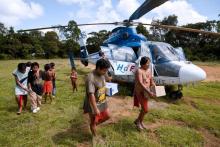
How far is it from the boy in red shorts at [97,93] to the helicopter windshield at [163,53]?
4.83 metres

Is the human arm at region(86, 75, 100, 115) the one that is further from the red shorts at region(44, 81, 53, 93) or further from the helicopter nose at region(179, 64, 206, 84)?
the helicopter nose at region(179, 64, 206, 84)

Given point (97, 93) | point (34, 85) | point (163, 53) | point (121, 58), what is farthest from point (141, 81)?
point (121, 58)

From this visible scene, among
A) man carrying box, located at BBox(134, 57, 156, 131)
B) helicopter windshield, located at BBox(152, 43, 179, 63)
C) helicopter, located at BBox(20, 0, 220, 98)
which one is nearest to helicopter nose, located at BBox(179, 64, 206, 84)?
helicopter, located at BBox(20, 0, 220, 98)

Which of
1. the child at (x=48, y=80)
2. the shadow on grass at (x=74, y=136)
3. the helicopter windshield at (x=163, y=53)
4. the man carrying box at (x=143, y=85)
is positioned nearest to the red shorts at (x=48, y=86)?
the child at (x=48, y=80)

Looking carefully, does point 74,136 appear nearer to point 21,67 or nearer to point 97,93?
point 97,93

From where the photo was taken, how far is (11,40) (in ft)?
183

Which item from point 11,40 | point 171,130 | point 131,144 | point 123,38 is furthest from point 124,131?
point 11,40

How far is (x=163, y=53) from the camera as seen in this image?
9.78 metres

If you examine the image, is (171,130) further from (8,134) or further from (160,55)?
(160,55)

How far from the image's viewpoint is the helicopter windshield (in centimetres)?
965

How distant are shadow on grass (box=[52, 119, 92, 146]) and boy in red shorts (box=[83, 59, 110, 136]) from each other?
388mm

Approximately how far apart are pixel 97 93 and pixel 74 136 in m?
1.19

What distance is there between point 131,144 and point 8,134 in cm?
250

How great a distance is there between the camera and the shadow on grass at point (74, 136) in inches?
215
